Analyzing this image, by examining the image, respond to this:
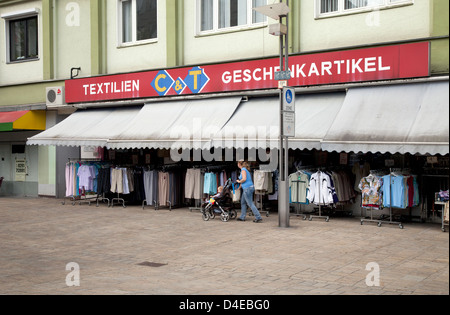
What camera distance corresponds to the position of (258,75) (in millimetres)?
14969

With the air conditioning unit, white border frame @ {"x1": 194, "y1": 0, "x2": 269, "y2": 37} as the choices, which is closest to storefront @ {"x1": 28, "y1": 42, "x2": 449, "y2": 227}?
the air conditioning unit

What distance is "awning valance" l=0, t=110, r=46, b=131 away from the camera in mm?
19312

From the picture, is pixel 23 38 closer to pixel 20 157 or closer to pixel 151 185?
pixel 20 157

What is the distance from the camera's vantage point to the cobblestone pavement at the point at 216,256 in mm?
6973

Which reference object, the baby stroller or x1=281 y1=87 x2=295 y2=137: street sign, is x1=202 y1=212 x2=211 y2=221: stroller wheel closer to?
the baby stroller

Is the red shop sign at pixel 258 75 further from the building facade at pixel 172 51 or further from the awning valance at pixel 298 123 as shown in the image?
the awning valance at pixel 298 123

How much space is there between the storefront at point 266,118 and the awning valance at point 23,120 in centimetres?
198

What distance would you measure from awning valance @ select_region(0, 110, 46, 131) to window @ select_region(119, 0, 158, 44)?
4.52 meters

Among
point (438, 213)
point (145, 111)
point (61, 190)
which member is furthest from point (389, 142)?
point (61, 190)

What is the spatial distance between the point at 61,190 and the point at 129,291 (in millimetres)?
14270

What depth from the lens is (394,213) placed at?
13.4 m

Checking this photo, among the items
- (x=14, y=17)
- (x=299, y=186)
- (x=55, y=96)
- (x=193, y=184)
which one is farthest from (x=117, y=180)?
(x=14, y=17)

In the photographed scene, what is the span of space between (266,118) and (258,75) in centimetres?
146

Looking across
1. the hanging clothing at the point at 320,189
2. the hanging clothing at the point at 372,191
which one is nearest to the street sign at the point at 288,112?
the hanging clothing at the point at 320,189
